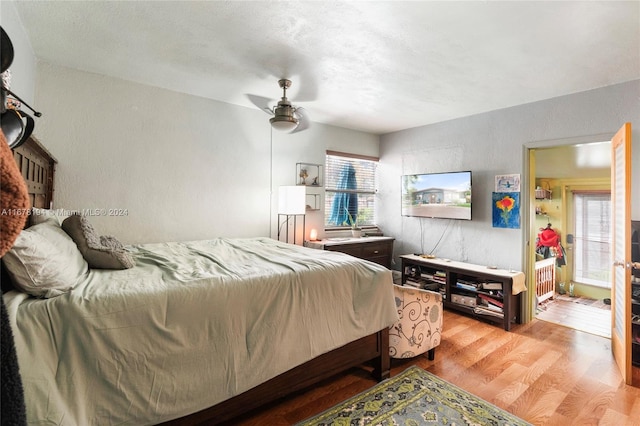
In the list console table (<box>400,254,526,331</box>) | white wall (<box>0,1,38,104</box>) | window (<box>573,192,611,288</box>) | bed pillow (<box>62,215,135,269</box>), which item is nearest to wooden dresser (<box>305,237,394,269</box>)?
console table (<box>400,254,526,331</box>)

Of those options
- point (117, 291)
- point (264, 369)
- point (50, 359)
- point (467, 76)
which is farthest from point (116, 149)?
point (467, 76)

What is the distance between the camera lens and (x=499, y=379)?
91.0 inches

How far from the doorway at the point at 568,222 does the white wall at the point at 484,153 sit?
132 cm

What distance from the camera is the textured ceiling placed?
189 centimetres

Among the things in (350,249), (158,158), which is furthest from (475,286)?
(158,158)

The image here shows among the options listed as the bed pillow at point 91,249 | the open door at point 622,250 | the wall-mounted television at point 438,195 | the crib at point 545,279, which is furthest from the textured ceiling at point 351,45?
the crib at point 545,279

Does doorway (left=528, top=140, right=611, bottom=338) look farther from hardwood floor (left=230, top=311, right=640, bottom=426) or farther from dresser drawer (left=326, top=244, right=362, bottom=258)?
dresser drawer (left=326, top=244, right=362, bottom=258)

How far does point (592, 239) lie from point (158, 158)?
7.05 metres

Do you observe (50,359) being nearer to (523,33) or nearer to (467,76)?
(523,33)

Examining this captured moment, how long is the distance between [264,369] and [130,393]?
2.10ft

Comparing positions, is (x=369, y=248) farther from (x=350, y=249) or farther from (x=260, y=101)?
(x=260, y=101)

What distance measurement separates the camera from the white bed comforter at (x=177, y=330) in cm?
121

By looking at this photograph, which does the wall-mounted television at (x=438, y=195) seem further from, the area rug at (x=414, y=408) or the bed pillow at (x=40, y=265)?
the bed pillow at (x=40, y=265)

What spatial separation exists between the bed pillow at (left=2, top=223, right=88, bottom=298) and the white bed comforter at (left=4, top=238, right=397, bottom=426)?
0.17ft
